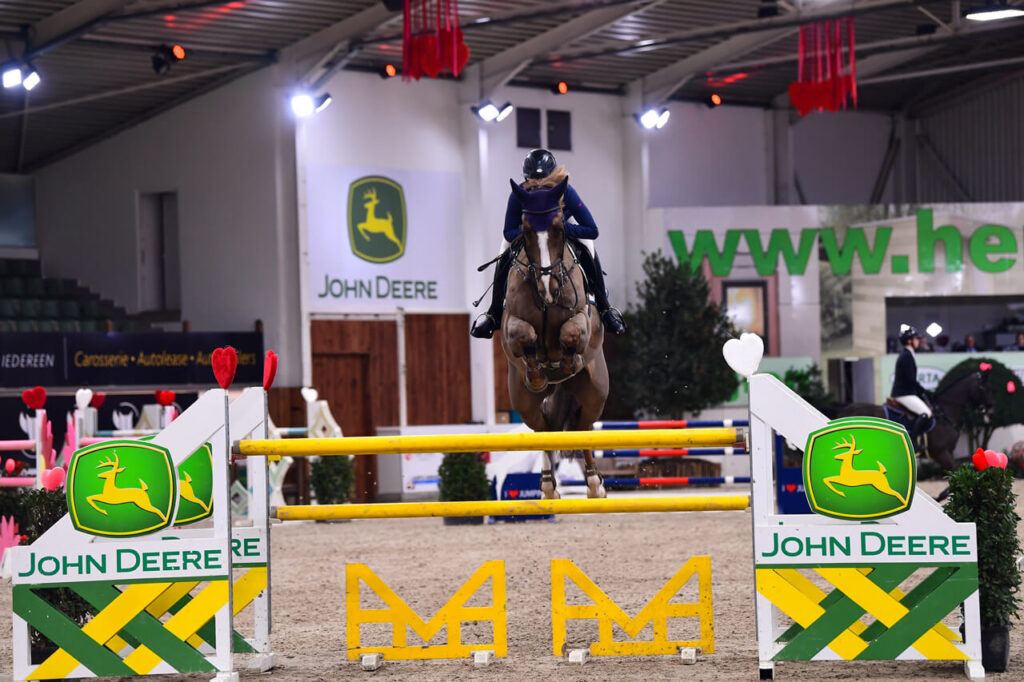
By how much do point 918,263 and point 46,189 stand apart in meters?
13.4

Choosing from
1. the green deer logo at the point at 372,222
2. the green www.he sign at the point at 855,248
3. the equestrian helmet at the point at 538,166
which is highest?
the green deer logo at the point at 372,222

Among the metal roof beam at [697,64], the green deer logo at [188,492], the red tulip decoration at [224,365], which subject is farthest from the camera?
the metal roof beam at [697,64]

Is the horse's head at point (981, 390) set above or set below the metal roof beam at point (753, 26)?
below

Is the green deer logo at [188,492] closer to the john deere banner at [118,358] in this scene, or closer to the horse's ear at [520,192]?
the horse's ear at [520,192]

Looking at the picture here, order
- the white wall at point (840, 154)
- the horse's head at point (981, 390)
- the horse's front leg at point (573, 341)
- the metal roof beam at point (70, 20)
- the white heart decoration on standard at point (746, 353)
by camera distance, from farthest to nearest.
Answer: the white wall at point (840, 154), the horse's head at point (981, 390), the metal roof beam at point (70, 20), the horse's front leg at point (573, 341), the white heart decoration on standard at point (746, 353)

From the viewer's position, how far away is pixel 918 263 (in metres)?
19.9

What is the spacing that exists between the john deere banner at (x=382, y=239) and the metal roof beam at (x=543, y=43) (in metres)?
1.51

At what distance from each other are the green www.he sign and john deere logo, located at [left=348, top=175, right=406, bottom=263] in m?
4.42

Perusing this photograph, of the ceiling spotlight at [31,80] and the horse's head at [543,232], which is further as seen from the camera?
the ceiling spotlight at [31,80]

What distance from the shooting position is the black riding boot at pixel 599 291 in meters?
6.09

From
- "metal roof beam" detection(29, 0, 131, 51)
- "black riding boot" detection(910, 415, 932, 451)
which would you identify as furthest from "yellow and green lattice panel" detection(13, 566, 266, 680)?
"metal roof beam" detection(29, 0, 131, 51)

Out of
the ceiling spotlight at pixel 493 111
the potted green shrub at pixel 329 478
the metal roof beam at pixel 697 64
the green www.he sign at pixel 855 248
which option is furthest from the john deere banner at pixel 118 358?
the metal roof beam at pixel 697 64

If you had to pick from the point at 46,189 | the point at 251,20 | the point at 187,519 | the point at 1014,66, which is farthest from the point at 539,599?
the point at 1014,66

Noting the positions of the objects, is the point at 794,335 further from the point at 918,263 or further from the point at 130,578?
the point at 130,578
